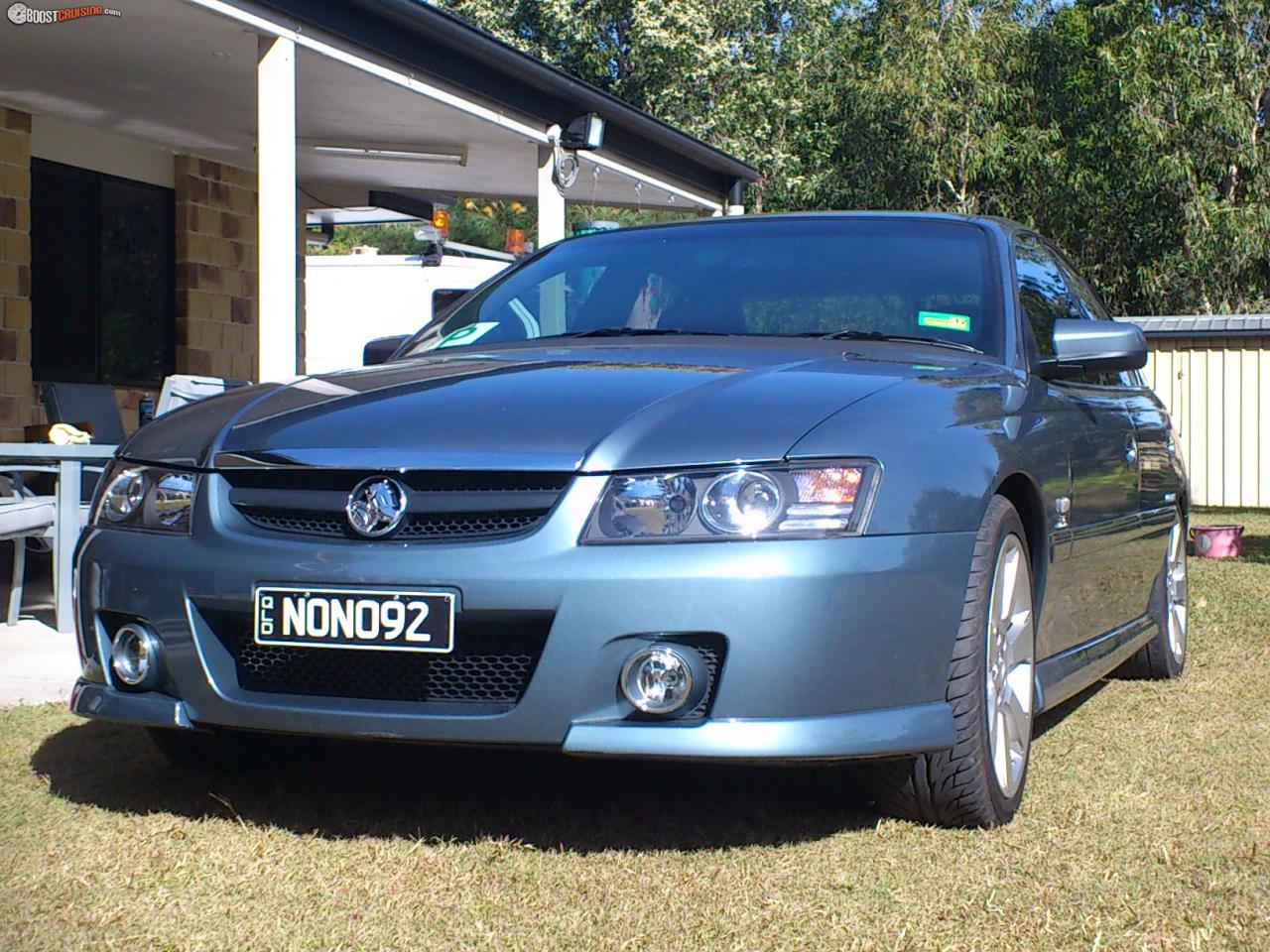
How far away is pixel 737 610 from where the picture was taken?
3037 millimetres

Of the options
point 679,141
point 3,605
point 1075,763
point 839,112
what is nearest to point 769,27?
point 839,112

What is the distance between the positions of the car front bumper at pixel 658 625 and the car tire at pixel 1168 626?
2.59m

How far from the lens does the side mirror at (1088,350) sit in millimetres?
4285

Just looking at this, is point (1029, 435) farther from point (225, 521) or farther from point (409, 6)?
point (409, 6)

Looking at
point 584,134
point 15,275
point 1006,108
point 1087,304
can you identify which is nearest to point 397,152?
point 584,134

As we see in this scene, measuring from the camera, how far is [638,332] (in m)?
4.39

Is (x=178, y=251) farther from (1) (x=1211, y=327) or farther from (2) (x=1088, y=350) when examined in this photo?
(1) (x=1211, y=327)

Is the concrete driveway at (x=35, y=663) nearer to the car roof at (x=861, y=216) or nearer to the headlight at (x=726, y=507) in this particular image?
the car roof at (x=861, y=216)

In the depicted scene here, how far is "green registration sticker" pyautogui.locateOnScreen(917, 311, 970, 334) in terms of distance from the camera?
4.25m

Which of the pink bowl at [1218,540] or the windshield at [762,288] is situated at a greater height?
the windshield at [762,288]

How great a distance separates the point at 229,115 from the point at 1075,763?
28.5 ft

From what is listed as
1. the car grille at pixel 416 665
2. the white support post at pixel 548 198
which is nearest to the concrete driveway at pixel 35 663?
the car grille at pixel 416 665

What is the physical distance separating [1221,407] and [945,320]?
48.6 ft

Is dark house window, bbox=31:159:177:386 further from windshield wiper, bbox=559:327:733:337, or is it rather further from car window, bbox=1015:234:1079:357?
car window, bbox=1015:234:1079:357
